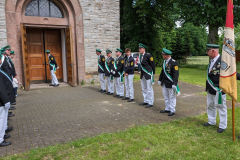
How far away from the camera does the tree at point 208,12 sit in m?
17.6

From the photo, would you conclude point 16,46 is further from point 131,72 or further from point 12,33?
point 131,72

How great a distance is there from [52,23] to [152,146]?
10003 mm

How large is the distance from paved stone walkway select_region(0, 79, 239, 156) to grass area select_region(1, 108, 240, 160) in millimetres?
440

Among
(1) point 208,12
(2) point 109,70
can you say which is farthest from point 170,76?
(1) point 208,12

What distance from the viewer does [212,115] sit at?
523 centimetres

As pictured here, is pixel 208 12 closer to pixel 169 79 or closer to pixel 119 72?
pixel 119 72

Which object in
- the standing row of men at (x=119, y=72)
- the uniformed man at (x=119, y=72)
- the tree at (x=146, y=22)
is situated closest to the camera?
the standing row of men at (x=119, y=72)

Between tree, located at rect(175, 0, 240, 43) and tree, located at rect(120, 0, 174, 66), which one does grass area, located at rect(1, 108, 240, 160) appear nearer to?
tree, located at rect(175, 0, 240, 43)

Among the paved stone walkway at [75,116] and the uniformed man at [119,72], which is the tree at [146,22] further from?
the paved stone walkway at [75,116]

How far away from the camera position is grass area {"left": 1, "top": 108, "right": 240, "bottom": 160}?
150 inches

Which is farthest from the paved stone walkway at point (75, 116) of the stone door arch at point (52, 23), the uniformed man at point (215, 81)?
the stone door arch at point (52, 23)

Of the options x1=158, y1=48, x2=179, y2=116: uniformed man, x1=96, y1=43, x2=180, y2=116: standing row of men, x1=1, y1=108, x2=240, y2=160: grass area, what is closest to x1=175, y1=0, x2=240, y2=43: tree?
x1=96, y1=43, x2=180, y2=116: standing row of men

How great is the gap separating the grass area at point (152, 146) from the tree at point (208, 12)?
1510 cm

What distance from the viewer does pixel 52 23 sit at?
1192cm
